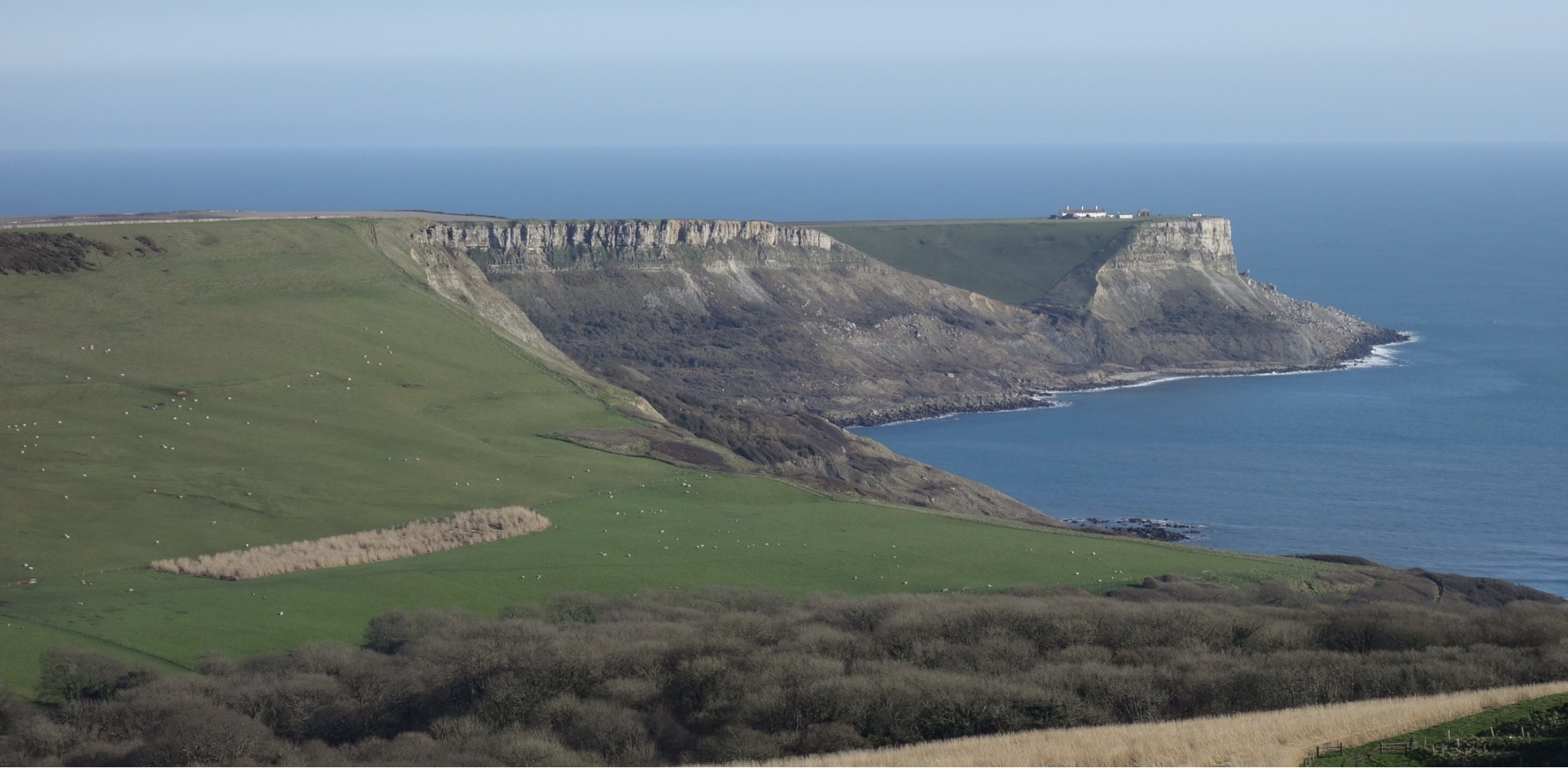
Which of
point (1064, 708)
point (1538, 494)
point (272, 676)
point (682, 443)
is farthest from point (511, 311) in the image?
point (1064, 708)

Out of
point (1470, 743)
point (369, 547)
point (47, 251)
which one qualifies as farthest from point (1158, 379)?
point (1470, 743)

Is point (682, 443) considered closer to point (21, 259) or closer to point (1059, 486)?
point (1059, 486)

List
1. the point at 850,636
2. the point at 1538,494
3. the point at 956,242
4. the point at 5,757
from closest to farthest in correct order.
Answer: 1. the point at 5,757
2. the point at 850,636
3. the point at 1538,494
4. the point at 956,242

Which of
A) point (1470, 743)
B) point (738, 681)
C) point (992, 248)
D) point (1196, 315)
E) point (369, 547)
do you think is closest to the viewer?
point (1470, 743)

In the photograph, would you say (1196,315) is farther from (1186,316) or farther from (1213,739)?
(1213,739)

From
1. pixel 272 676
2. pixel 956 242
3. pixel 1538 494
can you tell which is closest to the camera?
pixel 272 676

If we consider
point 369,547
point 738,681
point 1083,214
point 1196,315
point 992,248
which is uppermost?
point 1083,214

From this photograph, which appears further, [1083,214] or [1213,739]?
[1083,214]
